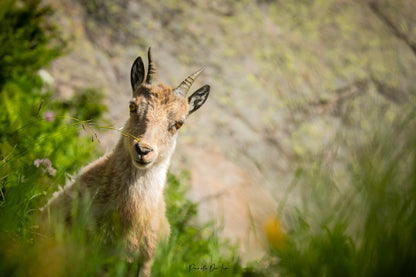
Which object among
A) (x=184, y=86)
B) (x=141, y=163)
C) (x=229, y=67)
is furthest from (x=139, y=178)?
(x=229, y=67)

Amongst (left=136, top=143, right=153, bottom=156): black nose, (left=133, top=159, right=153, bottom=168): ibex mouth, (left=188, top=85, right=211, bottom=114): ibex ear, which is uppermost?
(left=188, top=85, right=211, bottom=114): ibex ear

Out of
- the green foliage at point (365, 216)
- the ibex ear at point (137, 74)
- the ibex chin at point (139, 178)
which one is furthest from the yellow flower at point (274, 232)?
Answer: the ibex ear at point (137, 74)

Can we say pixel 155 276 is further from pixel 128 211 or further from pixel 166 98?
pixel 166 98

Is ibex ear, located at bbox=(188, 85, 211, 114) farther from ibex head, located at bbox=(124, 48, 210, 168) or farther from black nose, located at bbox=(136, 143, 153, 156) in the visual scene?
black nose, located at bbox=(136, 143, 153, 156)

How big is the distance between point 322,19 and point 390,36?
84.5 inches

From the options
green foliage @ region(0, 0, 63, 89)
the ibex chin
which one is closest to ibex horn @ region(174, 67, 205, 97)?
the ibex chin

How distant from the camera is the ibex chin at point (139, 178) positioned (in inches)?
143

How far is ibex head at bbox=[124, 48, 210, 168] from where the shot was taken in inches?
146

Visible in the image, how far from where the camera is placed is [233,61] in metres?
9.56

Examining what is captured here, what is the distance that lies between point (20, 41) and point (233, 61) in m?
5.76

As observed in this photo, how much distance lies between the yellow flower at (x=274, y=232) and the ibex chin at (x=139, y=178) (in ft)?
5.75

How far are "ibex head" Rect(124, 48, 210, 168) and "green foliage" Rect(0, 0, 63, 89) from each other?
1.99 metres

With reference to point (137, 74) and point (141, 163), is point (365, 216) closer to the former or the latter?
point (141, 163)

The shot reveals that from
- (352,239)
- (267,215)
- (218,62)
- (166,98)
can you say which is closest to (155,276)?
(267,215)
